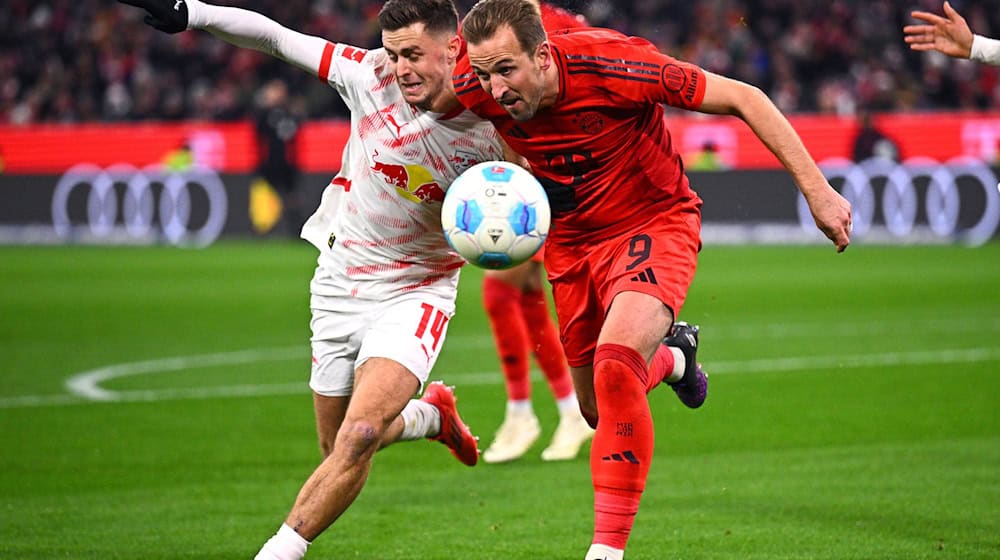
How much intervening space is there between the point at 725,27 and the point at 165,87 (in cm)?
1174

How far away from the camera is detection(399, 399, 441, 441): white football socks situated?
21.0ft

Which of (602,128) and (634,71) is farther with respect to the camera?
(602,128)

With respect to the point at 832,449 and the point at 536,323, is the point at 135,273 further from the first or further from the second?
the point at 832,449

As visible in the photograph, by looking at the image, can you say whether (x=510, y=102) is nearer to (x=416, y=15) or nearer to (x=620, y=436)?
(x=416, y=15)

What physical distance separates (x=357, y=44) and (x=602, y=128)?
913 inches

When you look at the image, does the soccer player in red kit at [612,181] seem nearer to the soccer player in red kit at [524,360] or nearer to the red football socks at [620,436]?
the red football socks at [620,436]

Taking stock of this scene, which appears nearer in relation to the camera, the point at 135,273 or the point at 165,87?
the point at 135,273

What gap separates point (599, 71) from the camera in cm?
534

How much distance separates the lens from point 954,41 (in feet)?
20.7

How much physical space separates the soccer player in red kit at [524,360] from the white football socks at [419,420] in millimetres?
1695

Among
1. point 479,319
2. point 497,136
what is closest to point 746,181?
point 479,319

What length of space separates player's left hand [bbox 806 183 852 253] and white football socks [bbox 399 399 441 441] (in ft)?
7.10

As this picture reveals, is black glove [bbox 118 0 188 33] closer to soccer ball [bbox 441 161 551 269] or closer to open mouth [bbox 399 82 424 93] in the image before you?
open mouth [bbox 399 82 424 93]

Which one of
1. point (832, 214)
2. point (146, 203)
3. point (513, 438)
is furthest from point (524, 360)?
point (146, 203)
